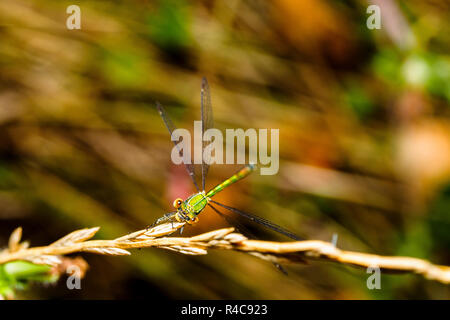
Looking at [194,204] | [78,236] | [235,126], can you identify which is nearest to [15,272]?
[78,236]

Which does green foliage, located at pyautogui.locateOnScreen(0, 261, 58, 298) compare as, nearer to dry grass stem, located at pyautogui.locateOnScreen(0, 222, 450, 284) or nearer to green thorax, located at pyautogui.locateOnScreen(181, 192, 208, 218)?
dry grass stem, located at pyautogui.locateOnScreen(0, 222, 450, 284)

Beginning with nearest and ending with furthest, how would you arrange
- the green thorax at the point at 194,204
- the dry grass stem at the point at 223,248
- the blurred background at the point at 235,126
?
1. the dry grass stem at the point at 223,248
2. the green thorax at the point at 194,204
3. the blurred background at the point at 235,126

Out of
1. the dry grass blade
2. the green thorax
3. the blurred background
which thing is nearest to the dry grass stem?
the dry grass blade

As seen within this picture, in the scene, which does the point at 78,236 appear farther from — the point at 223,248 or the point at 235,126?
the point at 235,126

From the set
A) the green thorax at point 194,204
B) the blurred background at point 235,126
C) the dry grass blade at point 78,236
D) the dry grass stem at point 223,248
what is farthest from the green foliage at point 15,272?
the blurred background at point 235,126

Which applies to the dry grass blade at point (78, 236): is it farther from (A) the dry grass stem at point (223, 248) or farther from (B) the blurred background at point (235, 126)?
(B) the blurred background at point (235, 126)
